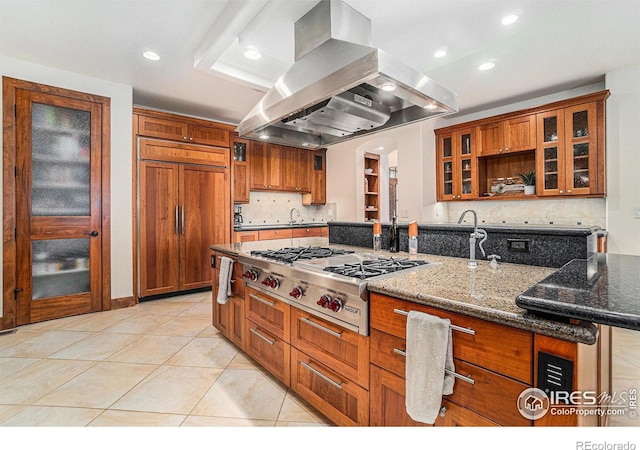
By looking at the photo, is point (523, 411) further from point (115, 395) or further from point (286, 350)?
point (115, 395)

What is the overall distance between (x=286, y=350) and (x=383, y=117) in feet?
5.37

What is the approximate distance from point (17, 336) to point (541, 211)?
619cm

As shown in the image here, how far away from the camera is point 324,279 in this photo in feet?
4.66

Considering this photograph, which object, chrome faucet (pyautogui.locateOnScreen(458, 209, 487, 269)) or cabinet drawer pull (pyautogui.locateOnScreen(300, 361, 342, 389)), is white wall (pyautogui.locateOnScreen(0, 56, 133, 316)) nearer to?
cabinet drawer pull (pyautogui.locateOnScreen(300, 361, 342, 389))

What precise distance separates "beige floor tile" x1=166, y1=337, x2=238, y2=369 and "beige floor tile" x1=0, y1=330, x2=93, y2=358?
3.55ft

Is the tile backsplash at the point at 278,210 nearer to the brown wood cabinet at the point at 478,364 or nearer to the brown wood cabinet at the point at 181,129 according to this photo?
the brown wood cabinet at the point at 181,129

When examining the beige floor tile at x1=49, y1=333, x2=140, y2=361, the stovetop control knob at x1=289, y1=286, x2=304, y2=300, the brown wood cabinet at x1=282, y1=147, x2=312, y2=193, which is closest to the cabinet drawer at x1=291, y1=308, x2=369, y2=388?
the stovetop control knob at x1=289, y1=286, x2=304, y2=300

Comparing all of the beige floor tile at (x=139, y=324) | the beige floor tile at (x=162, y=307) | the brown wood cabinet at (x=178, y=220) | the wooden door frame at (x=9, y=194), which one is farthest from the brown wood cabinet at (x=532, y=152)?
the wooden door frame at (x=9, y=194)

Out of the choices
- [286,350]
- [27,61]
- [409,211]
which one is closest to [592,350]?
[286,350]

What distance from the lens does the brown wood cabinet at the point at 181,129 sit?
380 cm

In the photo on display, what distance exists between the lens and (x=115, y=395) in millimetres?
1898

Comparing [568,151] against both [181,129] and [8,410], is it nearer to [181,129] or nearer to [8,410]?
[181,129]

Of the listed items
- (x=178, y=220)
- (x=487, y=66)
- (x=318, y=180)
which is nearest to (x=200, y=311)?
(x=178, y=220)

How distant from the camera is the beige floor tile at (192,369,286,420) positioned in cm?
174
